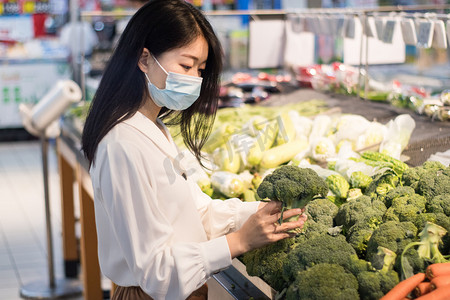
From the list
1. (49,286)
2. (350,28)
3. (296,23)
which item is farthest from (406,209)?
(49,286)

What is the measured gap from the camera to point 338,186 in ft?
7.95

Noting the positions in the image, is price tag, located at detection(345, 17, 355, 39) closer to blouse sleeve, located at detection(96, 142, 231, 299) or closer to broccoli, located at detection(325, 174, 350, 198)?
broccoli, located at detection(325, 174, 350, 198)

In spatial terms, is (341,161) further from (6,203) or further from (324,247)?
(6,203)

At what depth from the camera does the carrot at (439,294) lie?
1545 millimetres

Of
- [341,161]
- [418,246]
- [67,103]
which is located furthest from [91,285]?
[418,246]

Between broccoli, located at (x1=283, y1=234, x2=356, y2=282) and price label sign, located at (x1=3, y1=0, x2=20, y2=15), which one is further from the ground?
broccoli, located at (x1=283, y1=234, x2=356, y2=282)

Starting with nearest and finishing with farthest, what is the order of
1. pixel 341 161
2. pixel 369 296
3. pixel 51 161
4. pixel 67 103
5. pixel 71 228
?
pixel 369 296 → pixel 341 161 → pixel 67 103 → pixel 71 228 → pixel 51 161

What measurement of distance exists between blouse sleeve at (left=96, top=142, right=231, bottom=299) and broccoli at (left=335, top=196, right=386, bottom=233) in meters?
0.59

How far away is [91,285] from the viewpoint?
3.88m

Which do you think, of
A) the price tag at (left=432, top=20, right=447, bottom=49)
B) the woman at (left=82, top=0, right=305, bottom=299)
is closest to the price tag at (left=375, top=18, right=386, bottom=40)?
the price tag at (left=432, top=20, right=447, bottom=49)

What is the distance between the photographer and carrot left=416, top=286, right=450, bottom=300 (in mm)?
1545

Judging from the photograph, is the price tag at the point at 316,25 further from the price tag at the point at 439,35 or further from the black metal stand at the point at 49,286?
the black metal stand at the point at 49,286

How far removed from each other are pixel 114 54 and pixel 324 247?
2.85ft

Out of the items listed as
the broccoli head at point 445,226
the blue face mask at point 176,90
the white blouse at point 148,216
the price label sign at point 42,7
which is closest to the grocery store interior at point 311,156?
the broccoli head at point 445,226
